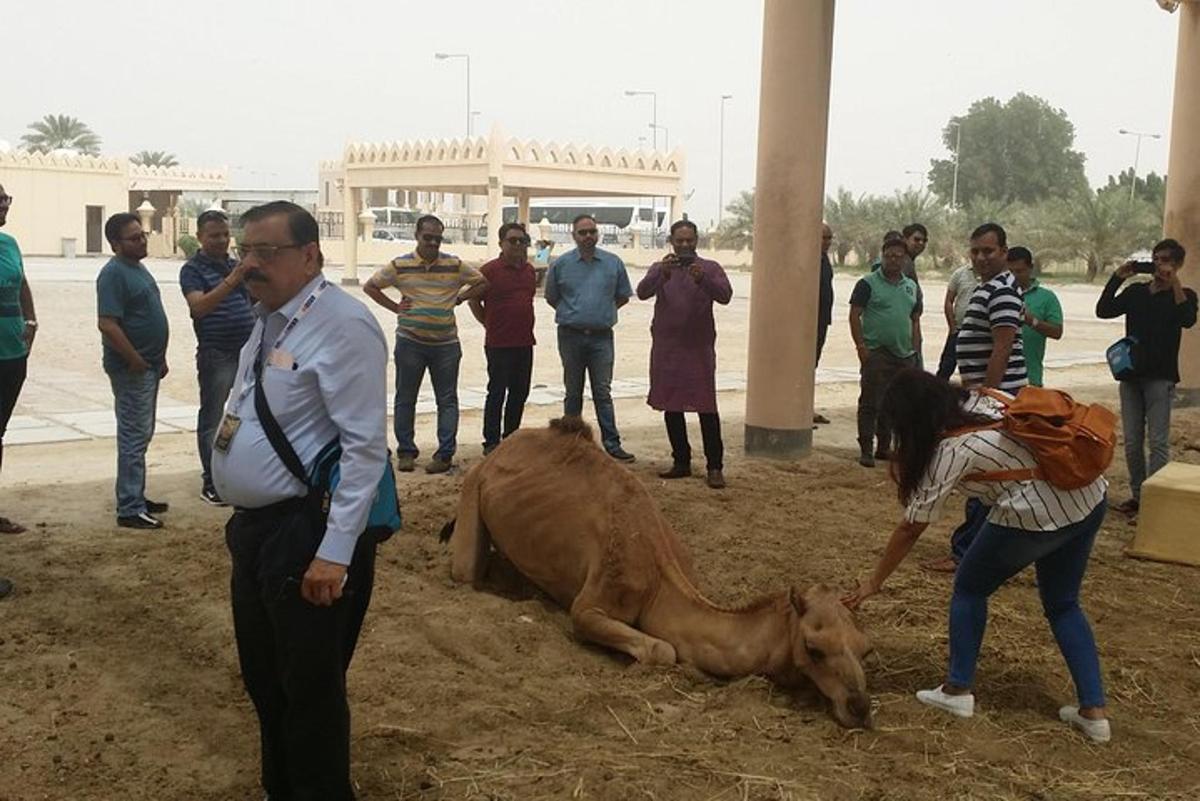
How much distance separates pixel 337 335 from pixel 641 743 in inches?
74.3

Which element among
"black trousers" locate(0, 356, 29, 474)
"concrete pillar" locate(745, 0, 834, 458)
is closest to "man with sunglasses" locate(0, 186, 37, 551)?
"black trousers" locate(0, 356, 29, 474)

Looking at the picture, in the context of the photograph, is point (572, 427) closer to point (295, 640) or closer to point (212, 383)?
Result: point (212, 383)

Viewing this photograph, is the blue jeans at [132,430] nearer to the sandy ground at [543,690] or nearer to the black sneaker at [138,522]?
the black sneaker at [138,522]

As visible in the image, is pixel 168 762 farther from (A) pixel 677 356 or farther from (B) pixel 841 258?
(B) pixel 841 258

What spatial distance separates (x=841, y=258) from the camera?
2371 inches

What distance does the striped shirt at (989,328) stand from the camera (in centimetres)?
661

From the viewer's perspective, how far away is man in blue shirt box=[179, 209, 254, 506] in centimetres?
722

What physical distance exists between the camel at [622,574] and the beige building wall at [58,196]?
45.9 metres

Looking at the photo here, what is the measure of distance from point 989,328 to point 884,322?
2715 mm

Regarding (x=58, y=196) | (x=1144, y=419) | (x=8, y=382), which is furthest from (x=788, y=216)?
(x=58, y=196)

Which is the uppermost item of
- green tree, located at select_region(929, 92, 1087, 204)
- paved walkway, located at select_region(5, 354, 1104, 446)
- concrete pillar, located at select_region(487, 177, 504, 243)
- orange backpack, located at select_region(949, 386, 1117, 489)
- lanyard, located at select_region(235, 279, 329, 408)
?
green tree, located at select_region(929, 92, 1087, 204)

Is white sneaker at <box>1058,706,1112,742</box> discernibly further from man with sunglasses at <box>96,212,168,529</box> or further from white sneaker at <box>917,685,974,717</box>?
man with sunglasses at <box>96,212,168,529</box>

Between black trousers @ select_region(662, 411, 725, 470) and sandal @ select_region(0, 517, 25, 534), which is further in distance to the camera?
black trousers @ select_region(662, 411, 725, 470)

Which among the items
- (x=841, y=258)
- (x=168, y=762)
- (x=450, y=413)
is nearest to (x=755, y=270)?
(x=450, y=413)
